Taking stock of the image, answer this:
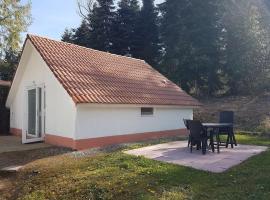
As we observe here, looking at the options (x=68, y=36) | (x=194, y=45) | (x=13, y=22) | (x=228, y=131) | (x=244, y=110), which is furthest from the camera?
(x=68, y=36)

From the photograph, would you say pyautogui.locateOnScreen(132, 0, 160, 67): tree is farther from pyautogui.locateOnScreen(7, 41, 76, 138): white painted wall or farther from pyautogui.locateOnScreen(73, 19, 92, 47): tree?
pyautogui.locateOnScreen(7, 41, 76, 138): white painted wall

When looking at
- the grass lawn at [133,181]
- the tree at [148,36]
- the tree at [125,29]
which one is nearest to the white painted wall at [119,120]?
the grass lawn at [133,181]

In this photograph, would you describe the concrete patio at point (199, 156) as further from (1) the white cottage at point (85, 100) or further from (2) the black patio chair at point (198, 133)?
(1) the white cottage at point (85, 100)

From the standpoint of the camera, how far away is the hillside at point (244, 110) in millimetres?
21109

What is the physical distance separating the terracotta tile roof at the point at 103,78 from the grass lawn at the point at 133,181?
3674mm

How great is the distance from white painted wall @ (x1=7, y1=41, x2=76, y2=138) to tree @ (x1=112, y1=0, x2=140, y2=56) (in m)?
17.9

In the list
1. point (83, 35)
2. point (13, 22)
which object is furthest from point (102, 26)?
point (13, 22)

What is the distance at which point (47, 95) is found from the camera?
14664 millimetres

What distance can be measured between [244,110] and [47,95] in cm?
1562

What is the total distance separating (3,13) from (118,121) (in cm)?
2328

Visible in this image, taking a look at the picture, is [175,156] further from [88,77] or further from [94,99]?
[88,77]

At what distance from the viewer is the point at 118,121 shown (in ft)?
47.3

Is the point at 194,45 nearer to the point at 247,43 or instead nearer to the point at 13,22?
the point at 247,43

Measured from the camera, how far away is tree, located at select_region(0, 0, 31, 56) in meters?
32.1
